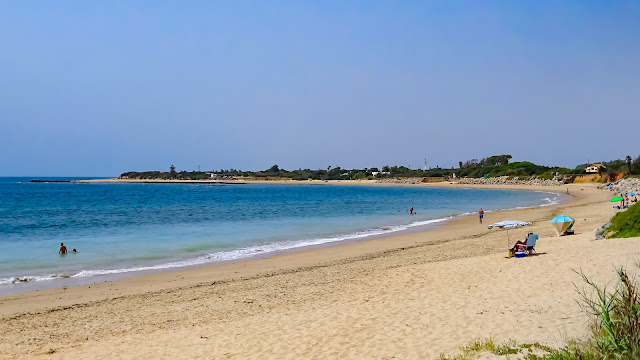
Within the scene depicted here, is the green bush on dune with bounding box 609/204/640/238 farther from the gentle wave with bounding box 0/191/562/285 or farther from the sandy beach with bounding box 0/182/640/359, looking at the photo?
the gentle wave with bounding box 0/191/562/285

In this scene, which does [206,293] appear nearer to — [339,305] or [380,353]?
[339,305]

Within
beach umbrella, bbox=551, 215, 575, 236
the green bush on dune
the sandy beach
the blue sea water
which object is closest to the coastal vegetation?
the sandy beach

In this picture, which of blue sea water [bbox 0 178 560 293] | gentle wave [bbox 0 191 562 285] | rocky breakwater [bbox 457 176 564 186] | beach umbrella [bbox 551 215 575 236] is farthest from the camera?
rocky breakwater [bbox 457 176 564 186]

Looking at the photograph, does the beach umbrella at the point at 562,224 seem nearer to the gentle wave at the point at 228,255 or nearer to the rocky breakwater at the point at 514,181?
the gentle wave at the point at 228,255

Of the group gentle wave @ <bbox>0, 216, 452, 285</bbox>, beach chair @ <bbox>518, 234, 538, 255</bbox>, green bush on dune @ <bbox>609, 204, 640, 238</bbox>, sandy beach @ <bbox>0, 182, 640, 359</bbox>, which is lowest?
gentle wave @ <bbox>0, 216, 452, 285</bbox>

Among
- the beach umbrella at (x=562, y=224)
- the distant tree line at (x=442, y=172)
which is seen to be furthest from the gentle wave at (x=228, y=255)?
the distant tree line at (x=442, y=172)

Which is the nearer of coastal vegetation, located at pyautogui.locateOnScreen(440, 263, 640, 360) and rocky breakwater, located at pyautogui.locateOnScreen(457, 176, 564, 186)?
coastal vegetation, located at pyautogui.locateOnScreen(440, 263, 640, 360)

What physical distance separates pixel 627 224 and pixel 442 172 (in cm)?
13266

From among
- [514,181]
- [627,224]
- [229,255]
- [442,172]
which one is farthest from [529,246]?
[442,172]

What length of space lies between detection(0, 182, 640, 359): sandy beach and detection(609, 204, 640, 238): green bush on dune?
1.16m

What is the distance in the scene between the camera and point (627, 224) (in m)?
14.4

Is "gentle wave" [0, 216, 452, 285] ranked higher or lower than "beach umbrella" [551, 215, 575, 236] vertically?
lower

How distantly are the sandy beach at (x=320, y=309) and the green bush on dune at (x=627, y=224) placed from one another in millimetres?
1160

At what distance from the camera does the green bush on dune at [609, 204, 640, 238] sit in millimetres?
14016
